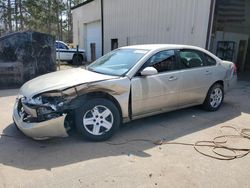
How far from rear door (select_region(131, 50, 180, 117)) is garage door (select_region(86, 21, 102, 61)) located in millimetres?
13330

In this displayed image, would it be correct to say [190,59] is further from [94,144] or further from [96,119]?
[94,144]

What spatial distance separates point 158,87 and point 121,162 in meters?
1.71

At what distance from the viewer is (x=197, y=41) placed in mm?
9789

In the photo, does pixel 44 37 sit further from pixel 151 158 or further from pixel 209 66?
pixel 151 158

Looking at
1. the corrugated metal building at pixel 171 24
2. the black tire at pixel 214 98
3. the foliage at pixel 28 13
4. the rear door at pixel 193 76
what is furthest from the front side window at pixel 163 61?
the foliage at pixel 28 13

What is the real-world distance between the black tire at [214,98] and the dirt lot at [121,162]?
42.4 inches

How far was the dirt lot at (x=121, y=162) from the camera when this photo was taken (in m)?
3.04

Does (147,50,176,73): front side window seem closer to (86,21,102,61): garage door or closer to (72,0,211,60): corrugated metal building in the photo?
(72,0,211,60): corrugated metal building

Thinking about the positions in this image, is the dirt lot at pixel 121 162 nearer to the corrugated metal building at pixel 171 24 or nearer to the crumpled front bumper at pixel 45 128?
the crumpled front bumper at pixel 45 128

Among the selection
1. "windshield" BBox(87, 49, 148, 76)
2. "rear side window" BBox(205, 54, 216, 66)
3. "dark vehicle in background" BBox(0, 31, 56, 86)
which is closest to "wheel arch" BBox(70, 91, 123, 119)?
"windshield" BBox(87, 49, 148, 76)

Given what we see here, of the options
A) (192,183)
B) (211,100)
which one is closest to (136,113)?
(192,183)

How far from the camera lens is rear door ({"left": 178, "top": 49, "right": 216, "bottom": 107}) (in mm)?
5160

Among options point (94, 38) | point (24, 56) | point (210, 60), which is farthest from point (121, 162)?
point (94, 38)

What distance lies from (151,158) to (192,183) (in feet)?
2.48
